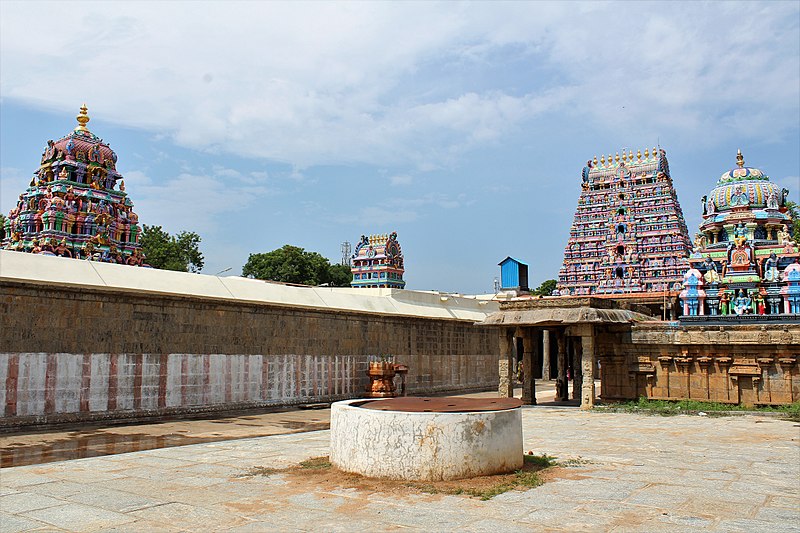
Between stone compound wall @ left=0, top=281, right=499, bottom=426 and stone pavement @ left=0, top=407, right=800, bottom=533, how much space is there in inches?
158

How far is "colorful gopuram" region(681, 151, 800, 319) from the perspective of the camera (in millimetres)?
32500

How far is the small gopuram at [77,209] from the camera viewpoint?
3594 centimetres

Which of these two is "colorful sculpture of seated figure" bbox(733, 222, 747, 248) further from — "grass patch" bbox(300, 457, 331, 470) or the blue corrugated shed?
"grass patch" bbox(300, 457, 331, 470)

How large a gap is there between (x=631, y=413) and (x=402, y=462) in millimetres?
10453

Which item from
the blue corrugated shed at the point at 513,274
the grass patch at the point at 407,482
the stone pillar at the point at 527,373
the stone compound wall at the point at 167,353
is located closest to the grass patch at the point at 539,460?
the grass patch at the point at 407,482

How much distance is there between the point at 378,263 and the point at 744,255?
28.1 metres

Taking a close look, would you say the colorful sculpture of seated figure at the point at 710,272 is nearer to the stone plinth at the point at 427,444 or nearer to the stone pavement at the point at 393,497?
the stone pavement at the point at 393,497

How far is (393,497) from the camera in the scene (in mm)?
6402

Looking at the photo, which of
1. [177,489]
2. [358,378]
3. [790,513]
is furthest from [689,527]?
[358,378]

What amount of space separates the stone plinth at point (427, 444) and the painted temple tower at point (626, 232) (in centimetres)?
3459

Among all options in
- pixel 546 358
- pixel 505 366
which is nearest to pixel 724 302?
pixel 546 358

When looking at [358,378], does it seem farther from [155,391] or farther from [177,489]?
[177,489]

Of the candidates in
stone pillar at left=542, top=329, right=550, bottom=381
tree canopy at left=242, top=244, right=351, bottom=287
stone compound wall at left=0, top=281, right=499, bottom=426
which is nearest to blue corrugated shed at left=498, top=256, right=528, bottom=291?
stone pillar at left=542, top=329, right=550, bottom=381

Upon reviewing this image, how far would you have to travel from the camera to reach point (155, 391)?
1388 cm
